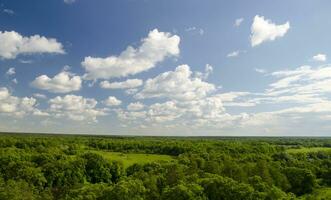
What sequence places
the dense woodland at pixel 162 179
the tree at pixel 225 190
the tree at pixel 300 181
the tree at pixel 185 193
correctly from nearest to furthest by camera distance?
the tree at pixel 185 193 < the tree at pixel 225 190 < the dense woodland at pixel 162 179 < the tree at pixel 300 181

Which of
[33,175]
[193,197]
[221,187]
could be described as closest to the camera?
[193,197]

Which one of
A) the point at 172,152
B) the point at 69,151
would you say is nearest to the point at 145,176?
the point at 69,151

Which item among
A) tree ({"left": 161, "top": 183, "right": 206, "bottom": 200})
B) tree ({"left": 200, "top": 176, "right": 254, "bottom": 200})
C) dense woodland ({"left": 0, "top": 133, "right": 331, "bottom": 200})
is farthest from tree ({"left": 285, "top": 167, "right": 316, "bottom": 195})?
tree ({"left": 161, "top": 183, "right": 206, "bottom": 200})

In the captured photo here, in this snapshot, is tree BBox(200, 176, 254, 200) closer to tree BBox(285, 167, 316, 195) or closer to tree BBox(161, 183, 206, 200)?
tree BBox(161, 183, 206, 200)

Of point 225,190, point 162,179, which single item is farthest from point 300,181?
point 225,190

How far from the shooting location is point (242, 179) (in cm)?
7925

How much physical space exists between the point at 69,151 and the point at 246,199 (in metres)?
116

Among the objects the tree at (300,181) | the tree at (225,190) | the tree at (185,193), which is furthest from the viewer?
the tree at (300,181)

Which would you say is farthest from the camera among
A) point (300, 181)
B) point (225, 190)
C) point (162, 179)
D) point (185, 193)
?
point (300, 181)

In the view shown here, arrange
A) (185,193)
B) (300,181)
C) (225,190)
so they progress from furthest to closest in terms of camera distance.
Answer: (300,181) < (225,190) < (185,193)

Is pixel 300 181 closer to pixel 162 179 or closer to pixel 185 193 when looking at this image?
pixel 162 179

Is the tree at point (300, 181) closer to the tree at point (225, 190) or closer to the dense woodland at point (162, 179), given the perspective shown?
the dense woodland at point (162, 179)

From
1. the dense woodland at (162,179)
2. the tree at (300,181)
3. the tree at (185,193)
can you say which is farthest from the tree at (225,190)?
the tree at (300,181)

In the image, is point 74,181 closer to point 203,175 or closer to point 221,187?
point 203,175
